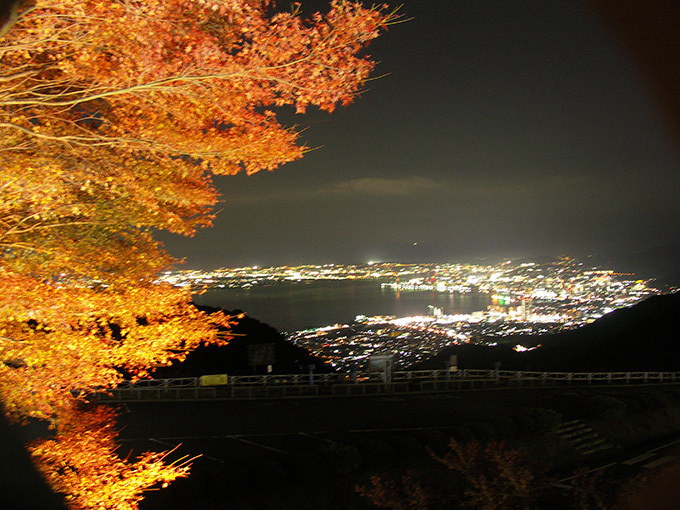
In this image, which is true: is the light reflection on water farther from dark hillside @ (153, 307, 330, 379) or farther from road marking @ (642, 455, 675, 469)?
road marking @ (642, 455, 675, 469)

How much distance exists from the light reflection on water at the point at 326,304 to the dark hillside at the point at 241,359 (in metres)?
34.5

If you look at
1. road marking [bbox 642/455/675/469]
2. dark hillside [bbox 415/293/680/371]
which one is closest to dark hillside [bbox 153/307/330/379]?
dark hillside [bbox 415/293/680/371]

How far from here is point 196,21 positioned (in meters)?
3.69

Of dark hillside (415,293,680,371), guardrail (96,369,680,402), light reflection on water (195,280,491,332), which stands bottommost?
dark hillside (415,293,680,371)

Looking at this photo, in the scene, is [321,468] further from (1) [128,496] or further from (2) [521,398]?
(2) [521,398]

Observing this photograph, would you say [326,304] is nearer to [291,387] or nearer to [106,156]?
[291,387]

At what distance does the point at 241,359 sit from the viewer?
97.6 feet

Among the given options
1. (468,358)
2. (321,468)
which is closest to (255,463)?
(321,468)

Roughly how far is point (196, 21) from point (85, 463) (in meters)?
4.31

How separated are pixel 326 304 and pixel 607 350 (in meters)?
64.7

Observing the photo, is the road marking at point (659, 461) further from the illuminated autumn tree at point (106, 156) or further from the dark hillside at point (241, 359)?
the dark hillside at point (241, 359)

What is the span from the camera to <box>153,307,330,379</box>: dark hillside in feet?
88.7

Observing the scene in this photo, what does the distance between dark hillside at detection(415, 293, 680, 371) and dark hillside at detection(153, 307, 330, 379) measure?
8423 millimetres

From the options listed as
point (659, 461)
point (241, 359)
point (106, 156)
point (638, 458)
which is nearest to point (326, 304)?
point (241, 359)
